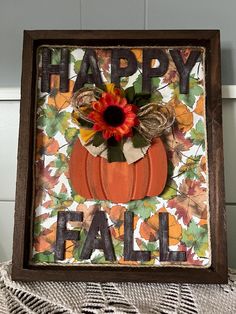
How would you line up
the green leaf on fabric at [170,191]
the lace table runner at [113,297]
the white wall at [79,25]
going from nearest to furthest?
the lace table runner at [113,297] → the green leaf on fabric at [170,191] → the white wall at [79,25]

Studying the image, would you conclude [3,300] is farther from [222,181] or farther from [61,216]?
[222,181]

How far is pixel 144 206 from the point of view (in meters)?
0.77

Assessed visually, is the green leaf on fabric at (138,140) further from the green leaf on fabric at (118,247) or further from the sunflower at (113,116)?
the green leaf on fabric at (118,247)

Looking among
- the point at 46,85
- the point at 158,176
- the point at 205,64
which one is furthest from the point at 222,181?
the point at 46,85

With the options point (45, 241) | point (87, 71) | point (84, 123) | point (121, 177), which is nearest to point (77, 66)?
point (87, 71)

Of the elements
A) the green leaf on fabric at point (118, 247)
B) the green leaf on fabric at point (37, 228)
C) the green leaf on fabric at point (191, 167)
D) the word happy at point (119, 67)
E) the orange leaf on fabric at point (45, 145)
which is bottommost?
the green leaf on fabric at point (118, 247)

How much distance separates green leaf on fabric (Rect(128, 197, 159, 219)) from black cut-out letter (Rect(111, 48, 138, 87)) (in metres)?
0.22

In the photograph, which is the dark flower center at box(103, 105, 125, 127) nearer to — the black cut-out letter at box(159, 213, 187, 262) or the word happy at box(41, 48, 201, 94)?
the word happy at box(41, 48, 201, 94)

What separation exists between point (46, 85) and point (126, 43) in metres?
0.17

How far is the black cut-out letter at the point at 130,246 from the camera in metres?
0.75

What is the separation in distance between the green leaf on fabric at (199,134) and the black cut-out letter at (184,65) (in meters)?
0.07

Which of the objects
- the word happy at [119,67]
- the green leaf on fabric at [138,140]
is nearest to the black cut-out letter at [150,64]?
the word happy at [119,67]

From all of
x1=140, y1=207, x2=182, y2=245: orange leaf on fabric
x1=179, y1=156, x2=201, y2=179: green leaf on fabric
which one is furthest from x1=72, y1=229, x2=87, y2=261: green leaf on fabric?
x1=179, y1=156, x2=201, y2=179: green leaf on fabric

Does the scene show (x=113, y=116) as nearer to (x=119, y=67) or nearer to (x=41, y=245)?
(x=119, y=67)
